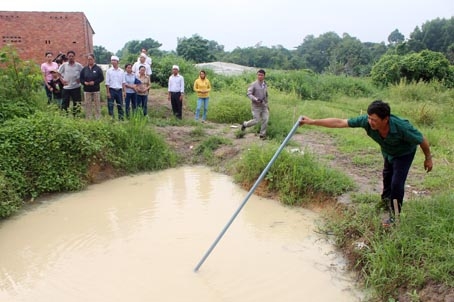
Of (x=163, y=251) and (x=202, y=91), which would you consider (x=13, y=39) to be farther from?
(x=163, y=251)

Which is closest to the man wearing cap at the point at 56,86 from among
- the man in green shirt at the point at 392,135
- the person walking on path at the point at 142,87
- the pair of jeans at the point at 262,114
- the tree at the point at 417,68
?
the person walking on path at the point at 142,87

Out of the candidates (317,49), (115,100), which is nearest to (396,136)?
(115,100)

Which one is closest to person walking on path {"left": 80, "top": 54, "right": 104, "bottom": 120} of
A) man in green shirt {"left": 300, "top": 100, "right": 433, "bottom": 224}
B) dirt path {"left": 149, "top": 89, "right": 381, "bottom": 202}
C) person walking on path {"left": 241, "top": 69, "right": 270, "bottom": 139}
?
dirt path {"left": 149, "top": 89, "right": 381, "bottom": 202}

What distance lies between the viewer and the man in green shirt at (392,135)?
3605 mm

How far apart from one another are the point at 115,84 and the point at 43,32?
10906 mm

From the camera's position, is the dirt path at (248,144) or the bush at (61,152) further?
the dirt path at (248,144)

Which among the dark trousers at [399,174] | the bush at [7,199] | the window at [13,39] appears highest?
the window at [13,39]

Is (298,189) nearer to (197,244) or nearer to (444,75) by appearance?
(197,244)

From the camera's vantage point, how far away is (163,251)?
4.43 m

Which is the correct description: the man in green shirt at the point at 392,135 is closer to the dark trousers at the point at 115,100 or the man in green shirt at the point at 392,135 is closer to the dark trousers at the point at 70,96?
the dark trousers at the point at 115,100

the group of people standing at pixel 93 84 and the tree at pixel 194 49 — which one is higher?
the tree at pixel 194 49

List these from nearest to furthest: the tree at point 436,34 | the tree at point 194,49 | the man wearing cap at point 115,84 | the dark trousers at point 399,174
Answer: the dark trousers at point 399,174, the man wearing cap at point 115,84, the tree at point 194,49, the tree at point 436,34

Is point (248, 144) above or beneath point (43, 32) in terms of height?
beneath

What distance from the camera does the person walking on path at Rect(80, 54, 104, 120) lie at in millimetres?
8000
